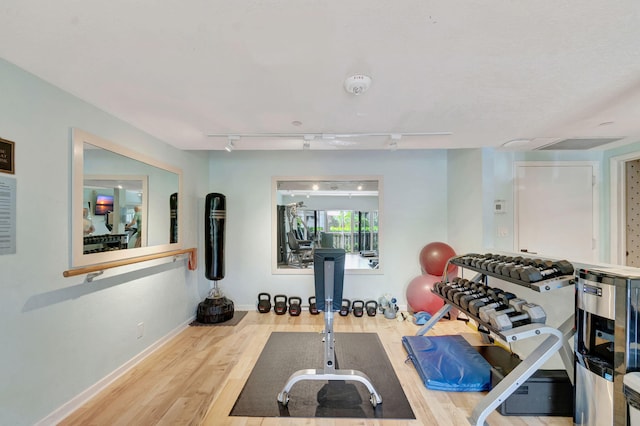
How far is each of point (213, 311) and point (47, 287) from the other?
2072mm

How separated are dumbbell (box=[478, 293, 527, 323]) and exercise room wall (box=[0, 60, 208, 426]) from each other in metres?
3.02

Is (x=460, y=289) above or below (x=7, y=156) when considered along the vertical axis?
below

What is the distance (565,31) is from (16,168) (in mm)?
3032

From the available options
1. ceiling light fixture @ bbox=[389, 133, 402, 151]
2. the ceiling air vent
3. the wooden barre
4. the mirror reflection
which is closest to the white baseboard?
the wooden barre

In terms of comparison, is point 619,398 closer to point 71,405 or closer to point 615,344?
point 615,344

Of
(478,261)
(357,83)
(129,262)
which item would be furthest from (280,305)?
(357,83)

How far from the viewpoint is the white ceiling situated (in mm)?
1147

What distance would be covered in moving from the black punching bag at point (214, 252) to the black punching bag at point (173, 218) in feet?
1.46

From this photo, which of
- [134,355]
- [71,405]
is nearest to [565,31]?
[71,405]

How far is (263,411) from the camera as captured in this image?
6.44 feet

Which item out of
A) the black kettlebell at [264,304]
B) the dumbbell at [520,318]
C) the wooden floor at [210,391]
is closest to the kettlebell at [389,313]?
the wooden floor at [210,391]

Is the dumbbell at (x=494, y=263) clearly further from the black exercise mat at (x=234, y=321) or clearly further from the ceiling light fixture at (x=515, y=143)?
the black exercise mat at (x=234, y=321)

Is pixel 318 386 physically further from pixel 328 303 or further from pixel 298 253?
pixel 298 253

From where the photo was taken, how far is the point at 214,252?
3738 millimetres
